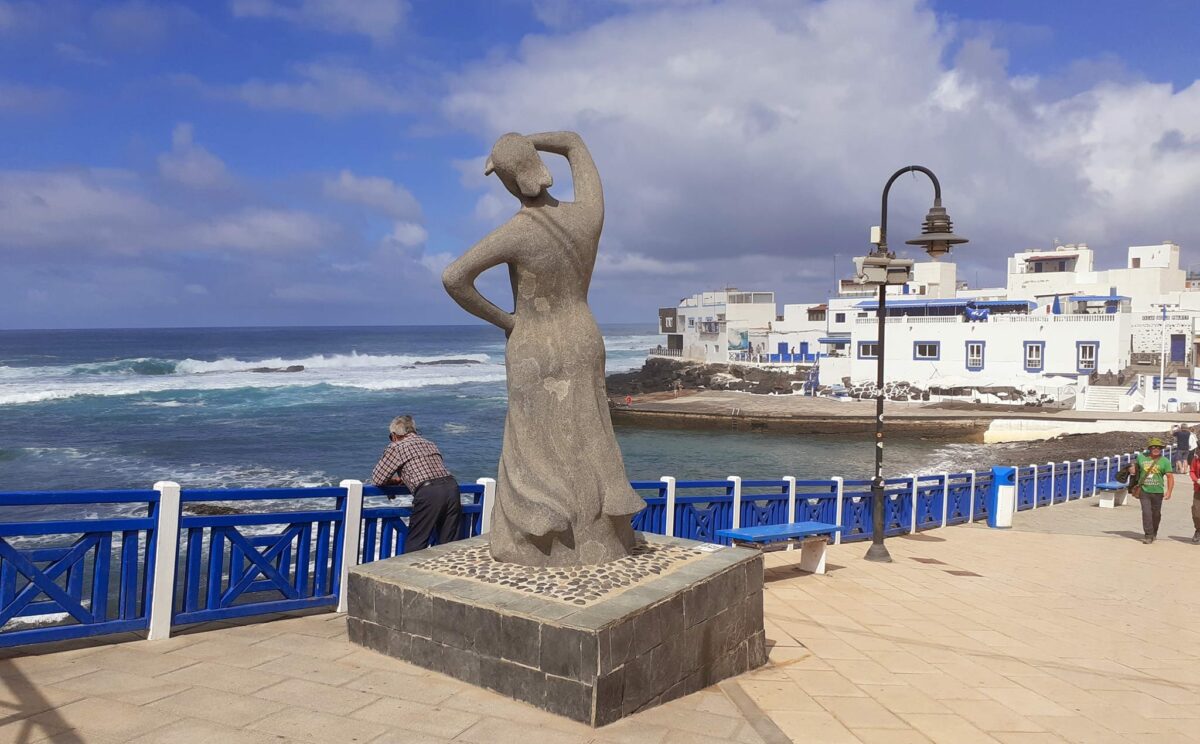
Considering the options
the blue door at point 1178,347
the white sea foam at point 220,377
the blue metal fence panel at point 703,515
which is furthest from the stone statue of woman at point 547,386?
the blue door at point 1178,347

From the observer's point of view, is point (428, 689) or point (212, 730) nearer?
point (212, 730)

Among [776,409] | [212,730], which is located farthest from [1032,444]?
[212,730]

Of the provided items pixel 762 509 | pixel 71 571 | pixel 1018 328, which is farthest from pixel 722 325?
pixel 71 571

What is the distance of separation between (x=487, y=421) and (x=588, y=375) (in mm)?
35722

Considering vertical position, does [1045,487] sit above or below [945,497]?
below

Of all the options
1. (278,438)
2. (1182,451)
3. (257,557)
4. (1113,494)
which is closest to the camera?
(257,557)

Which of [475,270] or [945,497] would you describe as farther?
[945,497]

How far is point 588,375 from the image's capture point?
18.3ft

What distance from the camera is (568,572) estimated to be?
5191mm

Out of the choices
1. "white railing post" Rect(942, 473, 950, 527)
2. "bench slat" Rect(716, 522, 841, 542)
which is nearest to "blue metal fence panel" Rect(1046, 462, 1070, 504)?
"white railing post" Rect(942, 473, 950, 527)

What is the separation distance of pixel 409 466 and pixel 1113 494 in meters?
15.4

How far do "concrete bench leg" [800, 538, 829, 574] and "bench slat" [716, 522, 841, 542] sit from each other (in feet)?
0.50

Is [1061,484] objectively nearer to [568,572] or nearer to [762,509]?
[762,509]

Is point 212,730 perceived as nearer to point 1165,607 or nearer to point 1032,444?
point 1165,607
